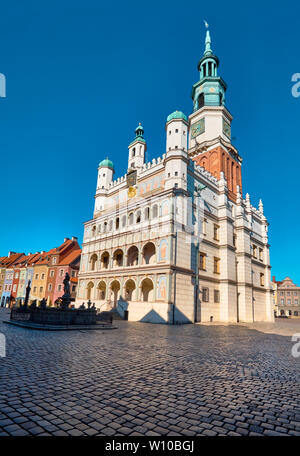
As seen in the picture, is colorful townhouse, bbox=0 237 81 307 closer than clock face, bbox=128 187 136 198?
No

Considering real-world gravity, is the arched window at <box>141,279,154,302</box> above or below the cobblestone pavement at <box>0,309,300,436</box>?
above

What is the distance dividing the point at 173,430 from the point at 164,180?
1165 inches

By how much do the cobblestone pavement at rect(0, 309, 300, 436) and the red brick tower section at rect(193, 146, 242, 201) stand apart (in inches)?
1306

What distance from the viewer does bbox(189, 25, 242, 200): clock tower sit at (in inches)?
1554

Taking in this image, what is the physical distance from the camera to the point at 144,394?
5078 mm

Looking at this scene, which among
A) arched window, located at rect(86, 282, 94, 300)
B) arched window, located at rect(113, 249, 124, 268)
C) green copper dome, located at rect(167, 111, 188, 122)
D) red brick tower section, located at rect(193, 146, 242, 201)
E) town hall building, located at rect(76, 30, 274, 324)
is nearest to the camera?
town hall building, located at rect(76, 30, 274, 324)

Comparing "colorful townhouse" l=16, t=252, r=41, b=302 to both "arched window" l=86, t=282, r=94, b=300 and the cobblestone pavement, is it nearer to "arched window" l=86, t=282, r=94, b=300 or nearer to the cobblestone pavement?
"arched window" l=86, t=282, r=94, b=300

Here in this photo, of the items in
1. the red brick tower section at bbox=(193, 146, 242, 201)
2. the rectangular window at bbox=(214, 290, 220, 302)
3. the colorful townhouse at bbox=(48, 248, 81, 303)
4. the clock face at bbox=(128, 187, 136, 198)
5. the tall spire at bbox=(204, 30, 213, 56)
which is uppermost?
the tall spire at bbox=(204, 30, 213, 56)

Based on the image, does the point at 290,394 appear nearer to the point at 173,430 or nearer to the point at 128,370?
the point at 173,430

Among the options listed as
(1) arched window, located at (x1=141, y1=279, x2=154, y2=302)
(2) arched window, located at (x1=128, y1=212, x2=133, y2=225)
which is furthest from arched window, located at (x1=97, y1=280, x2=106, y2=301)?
(2) arched window, located at (x1=128, y1=212, x2=133, y2=225)

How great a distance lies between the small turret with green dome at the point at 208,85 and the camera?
43938mm

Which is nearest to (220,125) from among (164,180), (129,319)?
(164,180)

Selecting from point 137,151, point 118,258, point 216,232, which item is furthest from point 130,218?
point 137,151

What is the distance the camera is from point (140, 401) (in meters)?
4.70
